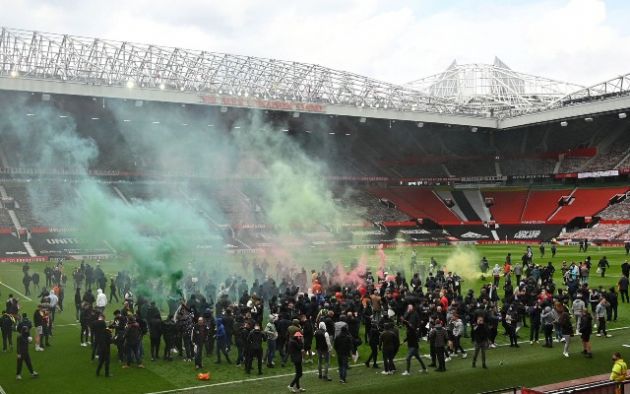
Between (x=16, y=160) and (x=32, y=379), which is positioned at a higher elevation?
(x=16, y=160)

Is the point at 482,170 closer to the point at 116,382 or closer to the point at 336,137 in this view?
the point at 336,137

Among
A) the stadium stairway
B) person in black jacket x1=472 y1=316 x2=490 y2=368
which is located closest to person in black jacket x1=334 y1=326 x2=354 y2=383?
person in black jacket x1=472 y1=316 x2=490 y2=368

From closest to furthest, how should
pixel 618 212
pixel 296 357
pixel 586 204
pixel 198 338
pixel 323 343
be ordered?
pixel 296 357, pixel 323 343, pixel 198 338, pixel 618 212, pixel 586 204

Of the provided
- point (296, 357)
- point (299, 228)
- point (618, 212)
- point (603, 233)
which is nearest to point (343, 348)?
point (296, 357)

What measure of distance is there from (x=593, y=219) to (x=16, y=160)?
46901mm

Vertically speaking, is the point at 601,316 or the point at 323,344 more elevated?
the point at 601,316

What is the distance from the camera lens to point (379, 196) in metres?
63.6

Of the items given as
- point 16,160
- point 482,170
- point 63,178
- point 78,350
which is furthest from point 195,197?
point 482,170

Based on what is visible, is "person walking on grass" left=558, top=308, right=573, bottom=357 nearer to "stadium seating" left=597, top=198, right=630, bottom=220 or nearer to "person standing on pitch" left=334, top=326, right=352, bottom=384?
"person standing on pitch" left=334, top=326, right=352, bottom=384

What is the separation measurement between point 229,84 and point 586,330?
4254 centimetres

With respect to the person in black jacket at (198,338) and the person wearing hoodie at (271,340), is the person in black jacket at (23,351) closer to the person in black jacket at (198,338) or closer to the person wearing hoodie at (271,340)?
the person in black jacket at (198,338)

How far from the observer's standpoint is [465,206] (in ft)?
216

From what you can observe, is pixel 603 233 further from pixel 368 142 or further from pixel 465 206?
pixel 368 142

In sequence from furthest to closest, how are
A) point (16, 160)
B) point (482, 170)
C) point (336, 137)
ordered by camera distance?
point (482, 170) → point (336, 137) → point (16, 160)
